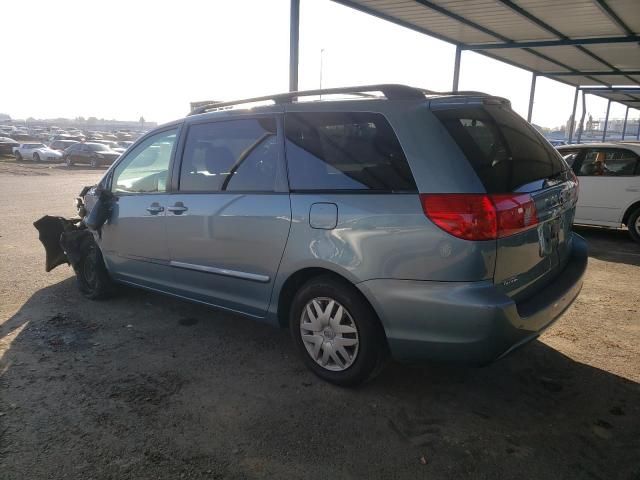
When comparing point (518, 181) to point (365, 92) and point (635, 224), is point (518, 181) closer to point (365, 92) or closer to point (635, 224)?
point (365, 92)

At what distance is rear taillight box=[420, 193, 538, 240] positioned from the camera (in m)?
2.41

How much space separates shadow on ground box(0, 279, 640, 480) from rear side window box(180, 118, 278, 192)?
1.26 meters

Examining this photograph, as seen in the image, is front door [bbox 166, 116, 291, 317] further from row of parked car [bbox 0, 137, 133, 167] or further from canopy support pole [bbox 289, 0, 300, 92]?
row of parked car [bbox 0, 137, 133, 167]

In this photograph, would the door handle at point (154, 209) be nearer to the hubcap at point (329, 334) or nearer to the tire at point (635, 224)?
the hubcap at point (329, 334)

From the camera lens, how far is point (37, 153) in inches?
1192

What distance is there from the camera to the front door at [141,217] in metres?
3.97

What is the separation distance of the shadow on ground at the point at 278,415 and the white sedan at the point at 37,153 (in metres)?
30.7

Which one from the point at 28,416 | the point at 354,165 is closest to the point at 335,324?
the point at 354,165

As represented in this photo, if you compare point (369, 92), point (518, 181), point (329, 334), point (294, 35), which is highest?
point (294, 35)

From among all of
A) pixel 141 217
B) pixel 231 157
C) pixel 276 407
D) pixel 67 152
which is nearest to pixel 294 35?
pixel 141 217

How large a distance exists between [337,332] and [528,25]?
11237 mm

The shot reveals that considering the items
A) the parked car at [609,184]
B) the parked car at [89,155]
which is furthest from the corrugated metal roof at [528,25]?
the parked car at [89,155]

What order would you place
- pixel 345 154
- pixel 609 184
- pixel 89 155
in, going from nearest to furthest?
pixel 345 154 → pixel 609 184 → pixel 89 155

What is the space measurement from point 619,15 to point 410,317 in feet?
37.2
